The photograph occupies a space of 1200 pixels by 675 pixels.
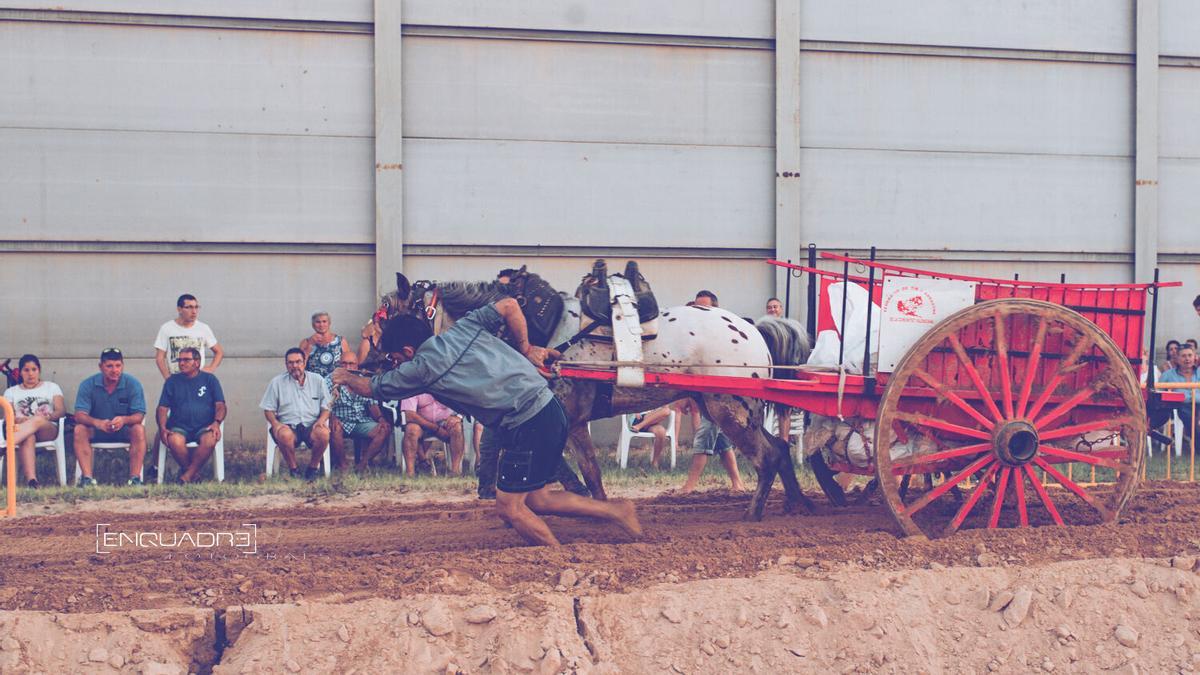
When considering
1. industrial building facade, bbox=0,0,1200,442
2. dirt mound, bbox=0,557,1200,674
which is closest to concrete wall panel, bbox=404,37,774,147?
industrial building facade, bbox=0,0,1200,442

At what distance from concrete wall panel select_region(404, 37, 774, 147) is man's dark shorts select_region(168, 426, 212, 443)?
12.2 feet

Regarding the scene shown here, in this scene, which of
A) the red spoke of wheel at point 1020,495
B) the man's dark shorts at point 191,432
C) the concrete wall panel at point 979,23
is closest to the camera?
the red spoke of wheel at point 1020,495

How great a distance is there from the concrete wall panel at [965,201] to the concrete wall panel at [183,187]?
5029mm

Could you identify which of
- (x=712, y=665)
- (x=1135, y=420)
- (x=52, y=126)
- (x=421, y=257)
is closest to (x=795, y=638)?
(x=712, y=665)

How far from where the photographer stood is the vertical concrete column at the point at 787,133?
12.4 m

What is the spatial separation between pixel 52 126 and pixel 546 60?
5.04 m

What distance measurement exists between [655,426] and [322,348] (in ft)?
11.1

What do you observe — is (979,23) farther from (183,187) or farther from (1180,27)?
(183,187)

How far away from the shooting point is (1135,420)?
22.3 feet

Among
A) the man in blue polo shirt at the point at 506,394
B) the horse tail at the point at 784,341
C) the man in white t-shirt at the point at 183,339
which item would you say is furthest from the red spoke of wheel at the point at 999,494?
the man in white t-shirt at the point at 183,339

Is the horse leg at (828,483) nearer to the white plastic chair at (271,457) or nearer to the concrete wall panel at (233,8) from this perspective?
the white plastic chair at (271,457)

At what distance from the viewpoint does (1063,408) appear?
673cm

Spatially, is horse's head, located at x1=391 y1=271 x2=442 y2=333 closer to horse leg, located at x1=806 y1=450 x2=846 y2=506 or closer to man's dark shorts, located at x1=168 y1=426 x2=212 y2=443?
horse leg, located at x1=806 y1=450 x2=846 y2=506

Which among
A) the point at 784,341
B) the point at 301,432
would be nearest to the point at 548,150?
the point at 301,432
